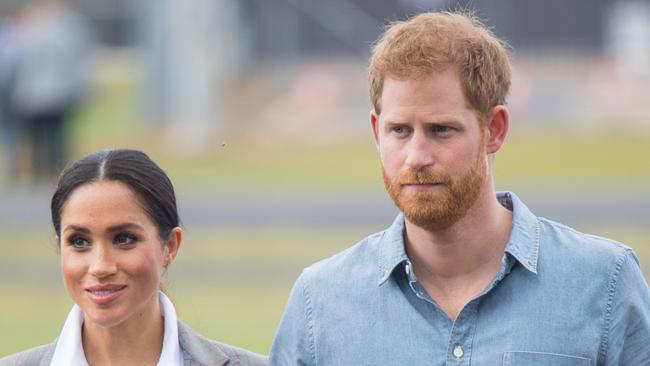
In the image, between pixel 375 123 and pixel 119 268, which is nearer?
pixel 375 123

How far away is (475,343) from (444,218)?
325mm

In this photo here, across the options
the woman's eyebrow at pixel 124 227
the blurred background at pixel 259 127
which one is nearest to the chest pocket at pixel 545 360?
the woman's eyebrow at pixel 124 227

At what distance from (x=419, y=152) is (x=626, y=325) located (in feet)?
2.20

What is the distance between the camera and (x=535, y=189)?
60.3ft

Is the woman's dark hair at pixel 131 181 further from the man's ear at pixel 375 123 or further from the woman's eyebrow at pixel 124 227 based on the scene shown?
the man's ear at pixel 375 123

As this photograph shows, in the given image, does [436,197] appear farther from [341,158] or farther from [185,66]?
[185,66]

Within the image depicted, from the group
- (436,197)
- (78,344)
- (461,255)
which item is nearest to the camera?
(436,197)

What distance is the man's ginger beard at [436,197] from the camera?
3891 millimetres

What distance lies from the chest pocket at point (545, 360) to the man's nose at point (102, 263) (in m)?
1.09

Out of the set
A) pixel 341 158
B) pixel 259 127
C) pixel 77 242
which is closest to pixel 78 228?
pixel 77 242

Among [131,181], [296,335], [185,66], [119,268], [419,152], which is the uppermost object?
[419,152]

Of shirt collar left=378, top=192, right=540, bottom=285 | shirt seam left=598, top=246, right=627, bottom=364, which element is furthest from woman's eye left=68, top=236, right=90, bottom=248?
shirt seam left=598, top=246, right=627, bottom=364

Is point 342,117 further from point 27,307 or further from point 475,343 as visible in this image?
point 475,343

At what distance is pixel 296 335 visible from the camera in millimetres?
4121
